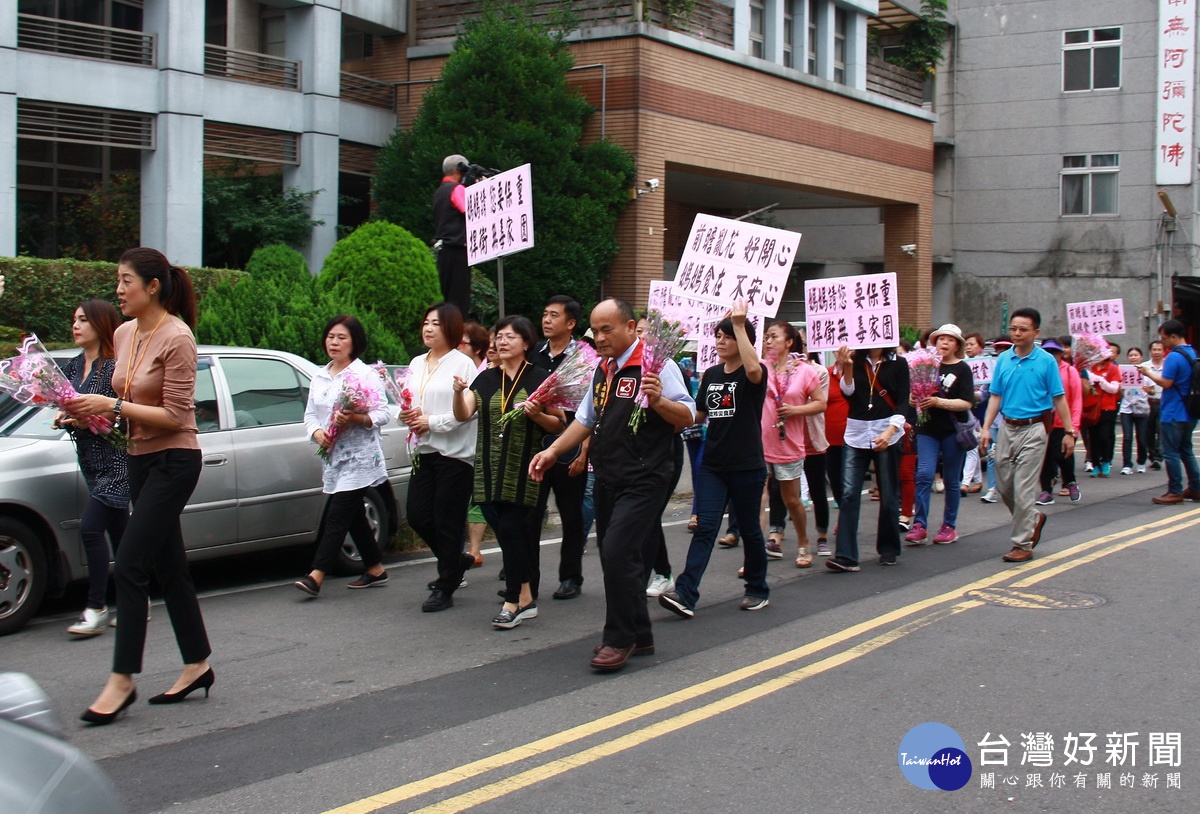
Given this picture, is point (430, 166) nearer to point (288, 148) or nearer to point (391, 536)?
point (288, 148)

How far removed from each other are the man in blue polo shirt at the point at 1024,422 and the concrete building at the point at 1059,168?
84.0 ft

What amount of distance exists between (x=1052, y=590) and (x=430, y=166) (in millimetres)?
14406

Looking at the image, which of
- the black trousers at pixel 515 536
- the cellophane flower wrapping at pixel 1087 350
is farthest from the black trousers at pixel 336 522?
the cellophane flower wrapping at pixel 1087 350

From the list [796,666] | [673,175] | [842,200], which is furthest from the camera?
[842,200]

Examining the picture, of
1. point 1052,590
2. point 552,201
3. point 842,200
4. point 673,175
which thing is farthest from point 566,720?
point 842,200

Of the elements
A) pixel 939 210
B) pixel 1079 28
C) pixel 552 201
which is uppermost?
pixel 1079 28

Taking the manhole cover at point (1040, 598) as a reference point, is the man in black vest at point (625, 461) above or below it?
above

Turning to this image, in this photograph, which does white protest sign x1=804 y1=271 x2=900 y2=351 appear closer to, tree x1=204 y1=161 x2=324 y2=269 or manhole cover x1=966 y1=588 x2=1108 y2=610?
manhole cover x1=966 y1=588 x2=1108 y2=610

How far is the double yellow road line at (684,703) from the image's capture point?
4.55 meters

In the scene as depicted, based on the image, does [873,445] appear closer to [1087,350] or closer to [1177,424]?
[1177,424]

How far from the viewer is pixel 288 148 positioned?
71.3ft

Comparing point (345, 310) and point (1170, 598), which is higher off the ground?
point (345, 310)

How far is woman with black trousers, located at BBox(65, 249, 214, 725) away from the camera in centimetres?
532

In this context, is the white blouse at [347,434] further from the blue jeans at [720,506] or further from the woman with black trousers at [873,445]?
the woman with black trousers at [873,445]
